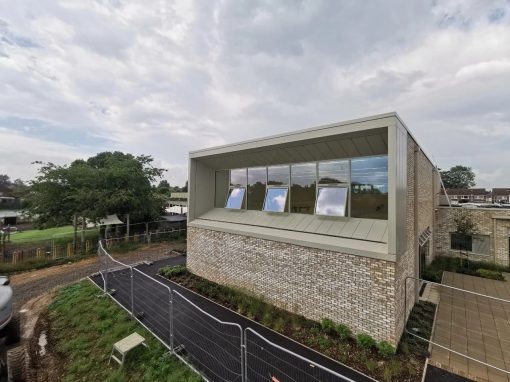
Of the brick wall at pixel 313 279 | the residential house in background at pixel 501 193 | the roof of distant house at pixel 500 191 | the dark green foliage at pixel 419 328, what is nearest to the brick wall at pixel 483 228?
the dark green foliage at pixel 419 328

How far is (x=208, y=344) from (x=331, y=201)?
220 inches

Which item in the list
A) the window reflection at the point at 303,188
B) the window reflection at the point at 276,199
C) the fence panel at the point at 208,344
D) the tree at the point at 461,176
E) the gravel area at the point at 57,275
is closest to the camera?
the fence panel at the point at 208,344

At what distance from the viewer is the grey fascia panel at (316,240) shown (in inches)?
222

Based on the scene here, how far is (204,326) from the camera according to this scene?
650cm

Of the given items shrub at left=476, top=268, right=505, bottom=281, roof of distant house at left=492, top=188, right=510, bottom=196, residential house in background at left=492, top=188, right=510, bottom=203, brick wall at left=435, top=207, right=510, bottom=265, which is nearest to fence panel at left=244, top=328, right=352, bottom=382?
shrub at left=476, top=268, right=505, bottom=281

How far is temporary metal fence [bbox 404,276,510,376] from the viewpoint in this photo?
537cm

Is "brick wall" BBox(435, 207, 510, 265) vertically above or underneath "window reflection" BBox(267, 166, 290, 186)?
underneath

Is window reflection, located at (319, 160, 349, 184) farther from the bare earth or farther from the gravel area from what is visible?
the gravel area

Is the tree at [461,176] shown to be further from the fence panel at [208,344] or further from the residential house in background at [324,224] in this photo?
the fence panel at [208,344]

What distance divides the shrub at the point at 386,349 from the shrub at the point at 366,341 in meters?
0.16

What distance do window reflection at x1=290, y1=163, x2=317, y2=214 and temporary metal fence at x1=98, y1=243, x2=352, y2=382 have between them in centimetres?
442

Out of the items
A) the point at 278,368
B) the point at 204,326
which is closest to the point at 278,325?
the point at 278,368

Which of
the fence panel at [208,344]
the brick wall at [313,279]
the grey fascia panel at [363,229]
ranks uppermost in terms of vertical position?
the grey fascia panel at [363,229]

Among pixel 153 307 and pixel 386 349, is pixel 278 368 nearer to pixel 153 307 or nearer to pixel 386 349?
pixel 386 349
